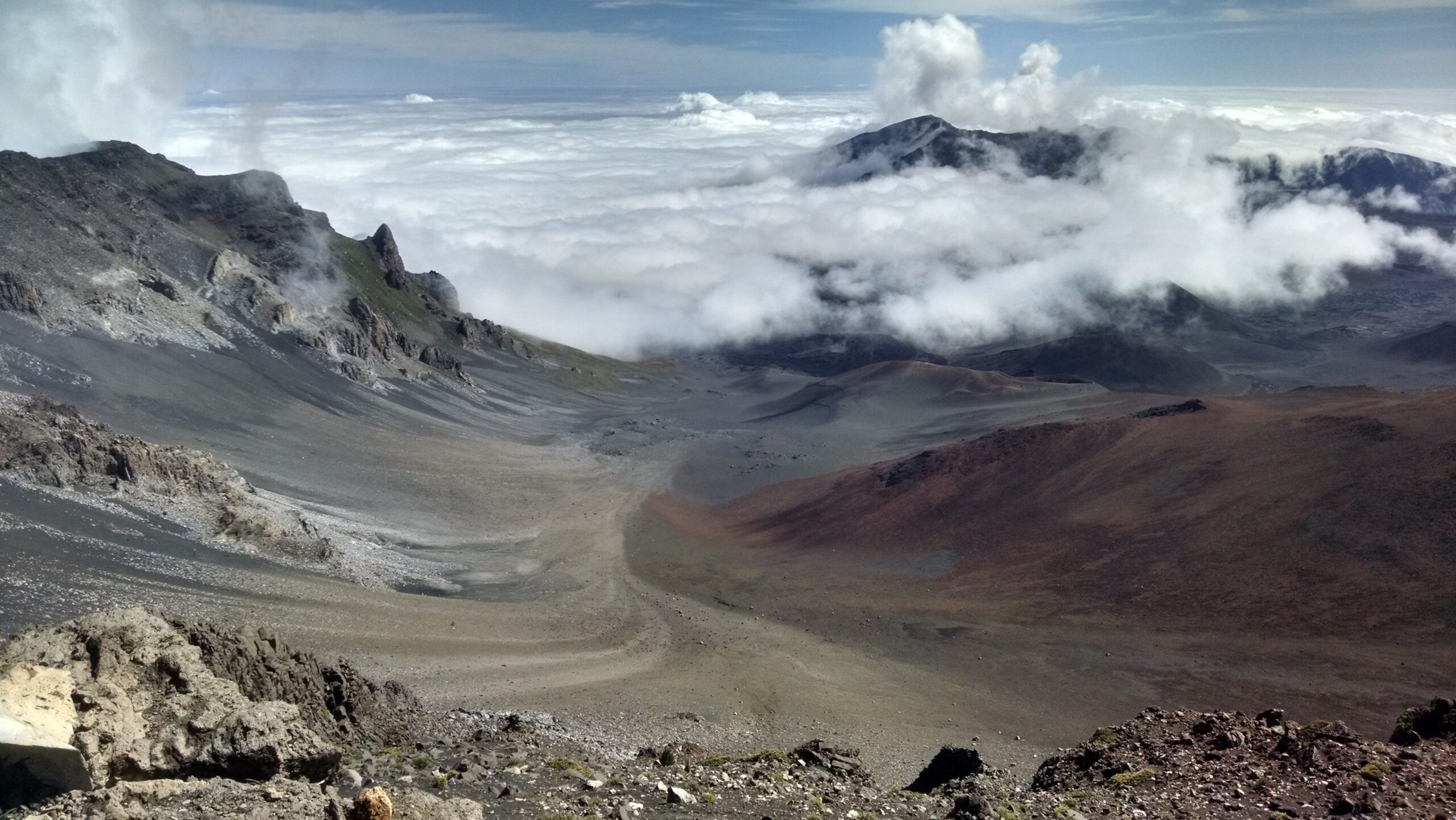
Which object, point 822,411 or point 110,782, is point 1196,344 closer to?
point 822,411

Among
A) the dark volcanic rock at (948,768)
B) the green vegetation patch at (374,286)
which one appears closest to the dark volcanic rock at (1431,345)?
the green vegetation patch at (374,286)

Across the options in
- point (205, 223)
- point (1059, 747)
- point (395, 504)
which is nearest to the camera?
point (1059, 747)

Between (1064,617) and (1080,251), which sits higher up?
(1080,251)

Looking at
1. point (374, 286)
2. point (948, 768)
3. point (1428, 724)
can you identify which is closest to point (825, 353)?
point (374, 286)

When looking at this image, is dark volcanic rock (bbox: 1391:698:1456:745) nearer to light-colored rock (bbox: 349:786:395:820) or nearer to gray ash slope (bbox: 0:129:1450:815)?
gray ash slope (bbox: 0:129:1450:815)

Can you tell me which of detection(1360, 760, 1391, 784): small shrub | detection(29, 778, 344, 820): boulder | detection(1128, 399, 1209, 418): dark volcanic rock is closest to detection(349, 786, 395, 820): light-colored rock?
detection(29, 778, 344, 820): boulder

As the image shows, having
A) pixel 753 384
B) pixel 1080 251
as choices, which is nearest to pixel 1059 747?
pixel 753 384
